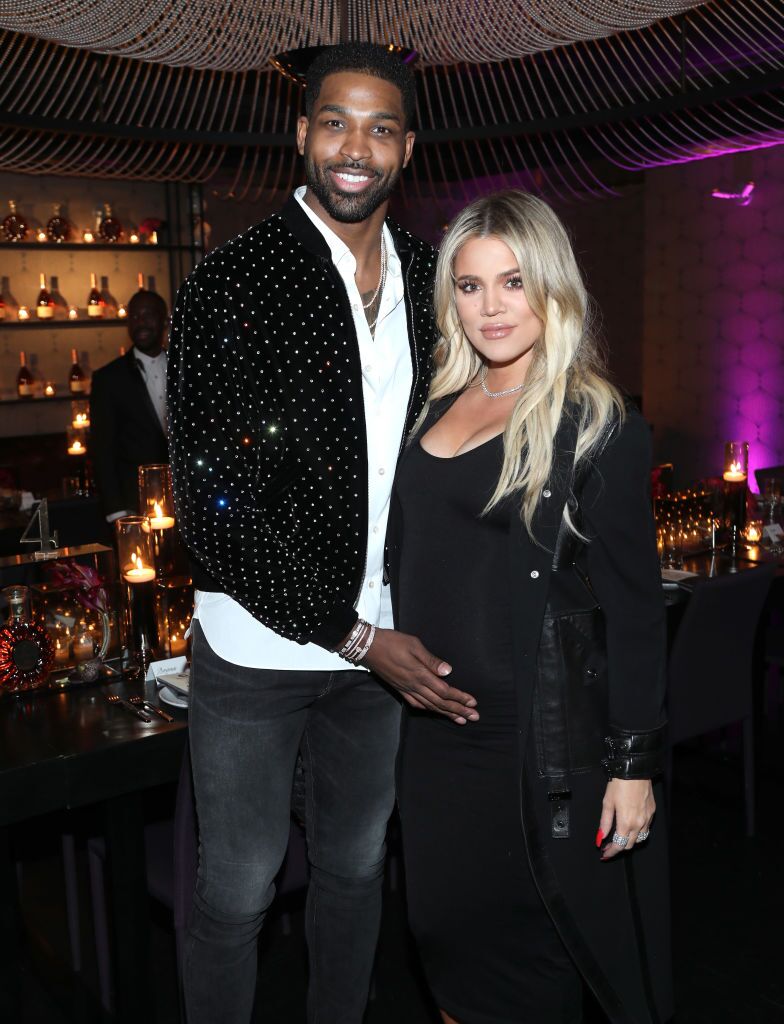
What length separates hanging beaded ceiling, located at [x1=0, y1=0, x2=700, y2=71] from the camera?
204 cm

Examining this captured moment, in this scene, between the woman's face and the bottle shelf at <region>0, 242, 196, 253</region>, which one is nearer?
the woman's face

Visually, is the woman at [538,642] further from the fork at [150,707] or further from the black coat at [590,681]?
the fork at [150,707]

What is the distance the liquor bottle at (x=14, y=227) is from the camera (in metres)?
6.12

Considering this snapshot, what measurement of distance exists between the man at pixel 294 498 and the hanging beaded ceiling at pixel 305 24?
54 centimetres

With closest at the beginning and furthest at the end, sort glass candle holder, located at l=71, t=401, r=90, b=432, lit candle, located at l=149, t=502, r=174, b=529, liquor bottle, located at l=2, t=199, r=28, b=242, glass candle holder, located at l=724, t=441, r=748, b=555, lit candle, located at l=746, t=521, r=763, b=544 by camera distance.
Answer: lit candle, located at l=149, t=502, r=174, b=529, glass candle holder, located at l=724, t=441, r=748, b=555, lit candle, located at l=746, t=521, r=763, b=544, glass candle holder, located at l=71, t=401, r=90, b=432, liquor bottle, located at l=2, t=199, r=28, b=242

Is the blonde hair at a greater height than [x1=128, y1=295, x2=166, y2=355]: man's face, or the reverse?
[x1=128, y1=295, x2=166, y2=355]: man's face

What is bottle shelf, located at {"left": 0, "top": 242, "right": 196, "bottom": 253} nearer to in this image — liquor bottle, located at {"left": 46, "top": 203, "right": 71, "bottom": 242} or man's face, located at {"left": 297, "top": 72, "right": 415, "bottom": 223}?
liquor bottle, located at {"left": 46, "top": 203, "right": 71, "bottom": 242}

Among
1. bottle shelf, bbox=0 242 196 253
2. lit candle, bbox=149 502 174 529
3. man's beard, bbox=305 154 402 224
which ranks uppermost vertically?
bottle shelf, bbox=0 242 196 253

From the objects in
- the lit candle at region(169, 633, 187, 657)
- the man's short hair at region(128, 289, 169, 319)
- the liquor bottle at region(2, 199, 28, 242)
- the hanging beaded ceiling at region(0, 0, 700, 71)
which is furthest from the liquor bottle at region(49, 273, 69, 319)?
the lit candle at region(169, 633, 187, 657)

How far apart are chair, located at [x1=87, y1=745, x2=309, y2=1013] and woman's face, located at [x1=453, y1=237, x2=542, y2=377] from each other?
87 centimetres

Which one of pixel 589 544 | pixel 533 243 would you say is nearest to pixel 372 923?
pixel 589 544

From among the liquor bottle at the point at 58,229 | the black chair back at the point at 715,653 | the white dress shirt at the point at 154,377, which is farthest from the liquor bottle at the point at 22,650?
the liquor bottle at the point at 58,229

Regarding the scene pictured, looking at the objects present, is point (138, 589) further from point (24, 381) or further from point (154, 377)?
point (24, 381)

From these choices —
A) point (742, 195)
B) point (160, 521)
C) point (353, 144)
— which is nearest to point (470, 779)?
point (353, 144)
